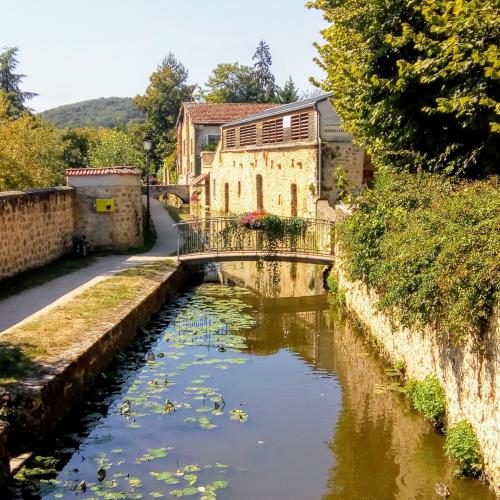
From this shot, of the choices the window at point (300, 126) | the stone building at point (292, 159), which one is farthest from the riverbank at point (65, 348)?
the window at point (300, 126)

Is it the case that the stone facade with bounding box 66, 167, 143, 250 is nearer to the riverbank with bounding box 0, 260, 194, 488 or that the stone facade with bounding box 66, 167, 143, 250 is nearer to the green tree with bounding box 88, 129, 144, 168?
the riverbank with bounding box 0, 260, 194, 488

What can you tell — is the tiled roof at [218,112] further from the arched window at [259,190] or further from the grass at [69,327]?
the grass at [69,327]

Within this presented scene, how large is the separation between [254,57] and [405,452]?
288 ft

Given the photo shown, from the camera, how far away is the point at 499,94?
10.8m

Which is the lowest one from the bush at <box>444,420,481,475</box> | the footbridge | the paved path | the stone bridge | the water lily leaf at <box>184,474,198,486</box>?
the water lily leaf at <box>184,474,198,486</box>

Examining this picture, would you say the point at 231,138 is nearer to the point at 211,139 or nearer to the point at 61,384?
the point at 211,139

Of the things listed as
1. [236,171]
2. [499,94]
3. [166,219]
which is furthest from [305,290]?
[236,171]

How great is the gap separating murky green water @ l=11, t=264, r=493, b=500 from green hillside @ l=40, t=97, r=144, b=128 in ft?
507

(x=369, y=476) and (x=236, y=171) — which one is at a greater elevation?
(x=236, y=171)

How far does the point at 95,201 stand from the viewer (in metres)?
21.0

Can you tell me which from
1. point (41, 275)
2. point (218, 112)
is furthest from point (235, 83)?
point (41, 275)

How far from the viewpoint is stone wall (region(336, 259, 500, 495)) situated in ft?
23.4

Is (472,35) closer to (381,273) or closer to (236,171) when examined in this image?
(381,273)

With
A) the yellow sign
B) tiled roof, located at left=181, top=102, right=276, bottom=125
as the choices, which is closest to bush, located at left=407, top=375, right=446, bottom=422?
the yellow sign
